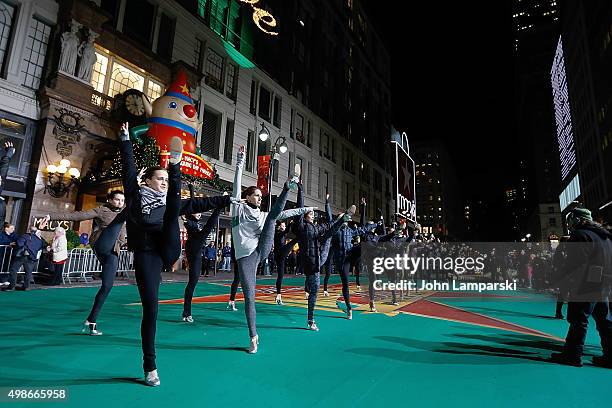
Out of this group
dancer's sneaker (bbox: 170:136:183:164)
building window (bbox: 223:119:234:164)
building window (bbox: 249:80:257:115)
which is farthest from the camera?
building window (bbox: 249:80:257:115)

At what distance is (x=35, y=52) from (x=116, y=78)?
350 centimetres

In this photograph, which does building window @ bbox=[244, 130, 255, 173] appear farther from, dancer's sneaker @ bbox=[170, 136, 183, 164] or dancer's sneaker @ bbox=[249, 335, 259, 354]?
dancer's sneaker @ bbox=[170, 136, 183, 164]

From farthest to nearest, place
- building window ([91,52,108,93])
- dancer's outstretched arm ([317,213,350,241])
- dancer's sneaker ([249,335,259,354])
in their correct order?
1. building window ([91,52,108,93])
2. dancer's outstretched arm ([317,213,350,241])
3. dancer's sneaker ([249,335,259,354])

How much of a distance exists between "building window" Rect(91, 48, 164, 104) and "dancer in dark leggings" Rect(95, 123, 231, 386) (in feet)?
54.0

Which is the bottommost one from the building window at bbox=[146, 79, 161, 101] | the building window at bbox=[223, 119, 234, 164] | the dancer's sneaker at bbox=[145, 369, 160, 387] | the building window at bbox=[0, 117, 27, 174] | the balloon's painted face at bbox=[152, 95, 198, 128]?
the dancer's sneaker at bbox=[145, 369, 160, 387]

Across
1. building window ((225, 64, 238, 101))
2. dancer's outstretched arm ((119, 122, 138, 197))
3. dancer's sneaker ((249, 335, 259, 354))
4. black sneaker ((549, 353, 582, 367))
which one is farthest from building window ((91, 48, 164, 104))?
black sneaker ((549, 353, 582, 367))

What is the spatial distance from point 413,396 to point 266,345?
2.38 metres

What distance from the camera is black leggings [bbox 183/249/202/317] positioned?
6231 mm

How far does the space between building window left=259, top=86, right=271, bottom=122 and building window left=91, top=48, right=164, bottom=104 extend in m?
9.51

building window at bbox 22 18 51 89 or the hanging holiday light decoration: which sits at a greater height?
the hanging holiday light decoration

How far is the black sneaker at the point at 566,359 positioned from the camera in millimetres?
4325

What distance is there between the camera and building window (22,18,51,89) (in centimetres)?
1441

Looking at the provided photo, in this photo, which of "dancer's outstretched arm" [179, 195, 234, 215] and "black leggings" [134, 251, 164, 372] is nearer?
"black leggings" [134, 251, 164, 372]

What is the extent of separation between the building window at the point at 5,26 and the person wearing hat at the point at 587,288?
66.6 ft
